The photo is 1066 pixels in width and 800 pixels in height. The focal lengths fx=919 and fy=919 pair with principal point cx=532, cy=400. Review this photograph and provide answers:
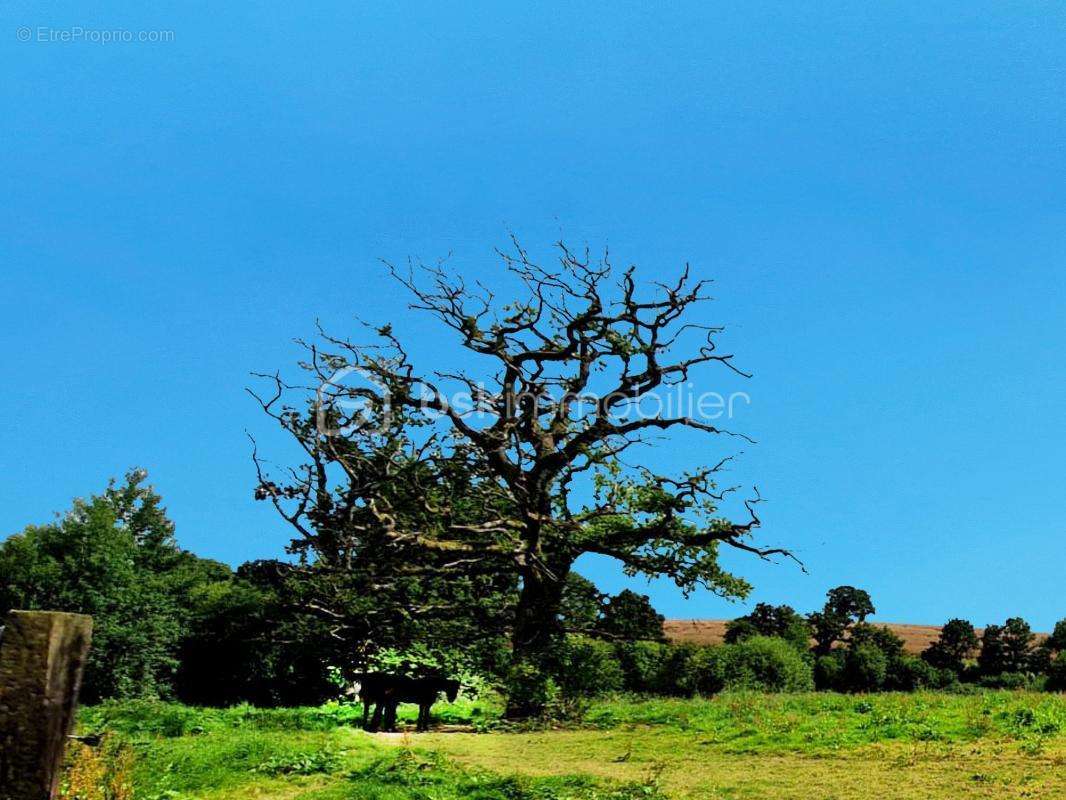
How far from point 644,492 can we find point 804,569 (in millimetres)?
5382

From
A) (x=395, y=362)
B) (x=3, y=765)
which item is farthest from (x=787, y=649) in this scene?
(x=3, y=765)

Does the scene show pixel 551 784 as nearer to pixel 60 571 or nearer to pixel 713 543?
pixel 713 543

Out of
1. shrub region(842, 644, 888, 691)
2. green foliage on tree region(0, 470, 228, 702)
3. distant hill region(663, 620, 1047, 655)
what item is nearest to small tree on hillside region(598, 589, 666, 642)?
green foliage on tree region(0, 470, 228, 702)

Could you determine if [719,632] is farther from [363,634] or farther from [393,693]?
[393,693]

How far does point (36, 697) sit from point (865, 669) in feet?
162

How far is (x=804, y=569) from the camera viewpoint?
28.2m

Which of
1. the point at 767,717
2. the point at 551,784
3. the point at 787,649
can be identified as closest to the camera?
the point at 551,784

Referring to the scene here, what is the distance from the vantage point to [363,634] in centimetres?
2917

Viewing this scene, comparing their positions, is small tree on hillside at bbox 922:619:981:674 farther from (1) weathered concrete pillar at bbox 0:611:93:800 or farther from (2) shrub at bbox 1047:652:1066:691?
(1) weathered concrete pillar at bbox 0:611:93:800

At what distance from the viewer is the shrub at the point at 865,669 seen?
4912 cm

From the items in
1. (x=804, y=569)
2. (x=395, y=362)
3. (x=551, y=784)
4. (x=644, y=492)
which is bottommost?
(x=551, y=784)

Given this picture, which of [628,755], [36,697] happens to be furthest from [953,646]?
[36,697]

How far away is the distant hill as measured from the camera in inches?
2504

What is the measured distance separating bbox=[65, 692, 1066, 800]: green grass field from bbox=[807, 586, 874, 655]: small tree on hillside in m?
38.0
